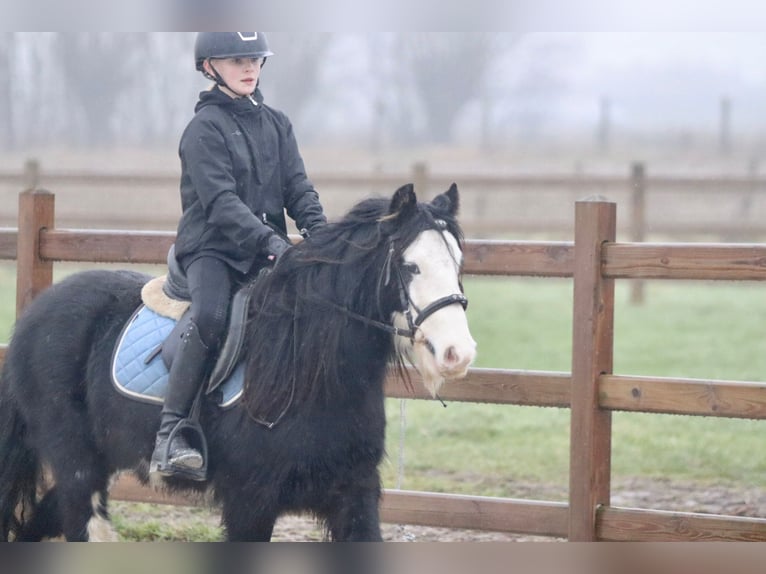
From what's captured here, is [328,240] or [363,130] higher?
[363,130]

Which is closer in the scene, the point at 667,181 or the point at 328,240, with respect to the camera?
the point at 328,240

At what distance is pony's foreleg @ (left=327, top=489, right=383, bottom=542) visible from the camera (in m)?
4.23

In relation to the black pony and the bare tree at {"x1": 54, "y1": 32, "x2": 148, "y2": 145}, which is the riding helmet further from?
the bare tree at {"x1": 54, "y1": 32, "x2": 148, "y2": 145}

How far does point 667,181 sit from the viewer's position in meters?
15.5

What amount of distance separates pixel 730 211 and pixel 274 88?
1289cm

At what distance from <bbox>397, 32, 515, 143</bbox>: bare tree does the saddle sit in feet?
88.0

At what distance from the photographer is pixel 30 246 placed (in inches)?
241

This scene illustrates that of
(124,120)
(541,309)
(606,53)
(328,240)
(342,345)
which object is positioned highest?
(606,53)

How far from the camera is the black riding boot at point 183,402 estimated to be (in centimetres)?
430

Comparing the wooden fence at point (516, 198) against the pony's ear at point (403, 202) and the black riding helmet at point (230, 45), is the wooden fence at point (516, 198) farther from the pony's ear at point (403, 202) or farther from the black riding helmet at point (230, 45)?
the pony's ear at point (403, 202)

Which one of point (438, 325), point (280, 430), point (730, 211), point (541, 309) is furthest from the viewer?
point (730, 211)

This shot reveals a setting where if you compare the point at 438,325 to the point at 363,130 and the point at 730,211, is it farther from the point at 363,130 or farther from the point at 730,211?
the point at 363,130

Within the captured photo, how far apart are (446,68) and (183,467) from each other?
2899cm

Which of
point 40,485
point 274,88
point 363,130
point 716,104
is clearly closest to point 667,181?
point 40,485
